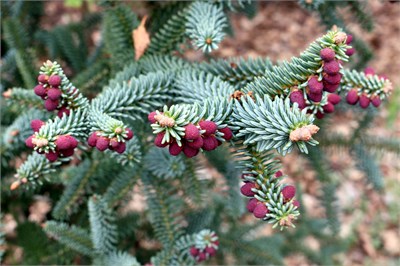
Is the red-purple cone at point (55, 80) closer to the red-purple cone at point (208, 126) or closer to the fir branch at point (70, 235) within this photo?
the red-purple cone at point (208, 126)

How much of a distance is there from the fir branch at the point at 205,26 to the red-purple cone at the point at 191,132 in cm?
29

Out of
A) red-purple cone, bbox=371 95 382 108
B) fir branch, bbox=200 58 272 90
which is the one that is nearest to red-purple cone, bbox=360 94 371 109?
red-purple cone, bbox=371 95 382 108

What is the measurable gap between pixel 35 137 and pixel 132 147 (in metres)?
0.29

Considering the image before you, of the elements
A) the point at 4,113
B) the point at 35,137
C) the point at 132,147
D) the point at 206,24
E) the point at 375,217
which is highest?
the point at 375,217

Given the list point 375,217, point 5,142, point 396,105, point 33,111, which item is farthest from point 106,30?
point 375,217

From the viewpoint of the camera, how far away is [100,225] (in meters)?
1.16

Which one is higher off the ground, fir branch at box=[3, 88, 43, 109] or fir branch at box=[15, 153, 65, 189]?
fir branch at box=[3, 88, 43, 109]

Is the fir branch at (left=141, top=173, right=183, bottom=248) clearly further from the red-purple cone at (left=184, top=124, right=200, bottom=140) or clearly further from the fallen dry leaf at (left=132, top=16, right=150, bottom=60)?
the red-purple cone at (left=184, top=124, right=200, bottom=140)

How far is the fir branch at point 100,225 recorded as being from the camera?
1134mm

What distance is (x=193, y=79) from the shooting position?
3.36 feet

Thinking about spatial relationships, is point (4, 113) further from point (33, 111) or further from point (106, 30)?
point (106, 30)

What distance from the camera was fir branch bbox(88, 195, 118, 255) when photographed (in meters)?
1.13

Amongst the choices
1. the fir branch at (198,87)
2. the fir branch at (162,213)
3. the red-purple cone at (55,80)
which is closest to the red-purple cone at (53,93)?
the red-purple cone at (55,80)

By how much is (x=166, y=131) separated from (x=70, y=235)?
0.64m
